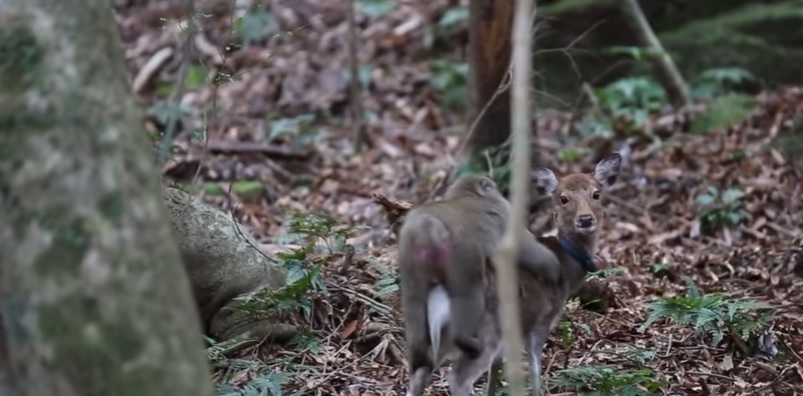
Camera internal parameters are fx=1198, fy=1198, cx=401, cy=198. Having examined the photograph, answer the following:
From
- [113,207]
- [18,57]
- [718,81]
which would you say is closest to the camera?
[113,207]

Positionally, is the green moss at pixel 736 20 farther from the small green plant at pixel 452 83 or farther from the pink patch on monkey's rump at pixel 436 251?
the pink patch on monkey's rump at pixel 436 251

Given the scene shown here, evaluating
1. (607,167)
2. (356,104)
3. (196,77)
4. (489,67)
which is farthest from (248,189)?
(607,167)

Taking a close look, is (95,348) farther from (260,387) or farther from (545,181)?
(545,181)

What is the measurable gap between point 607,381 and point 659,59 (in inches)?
302

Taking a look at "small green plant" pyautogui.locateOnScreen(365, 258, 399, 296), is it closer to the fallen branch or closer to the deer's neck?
the deer's neck

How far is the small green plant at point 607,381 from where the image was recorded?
5887mm

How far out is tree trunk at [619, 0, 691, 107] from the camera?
1282cm

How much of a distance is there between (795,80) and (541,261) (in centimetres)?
880

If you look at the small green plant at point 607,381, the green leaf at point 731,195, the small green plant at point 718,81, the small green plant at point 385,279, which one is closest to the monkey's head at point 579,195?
the small green plant at point 607,381

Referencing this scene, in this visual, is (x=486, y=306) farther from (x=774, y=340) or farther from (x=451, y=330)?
(x=774, y=340)

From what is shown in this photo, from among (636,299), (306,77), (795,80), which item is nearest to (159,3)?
(306,77)

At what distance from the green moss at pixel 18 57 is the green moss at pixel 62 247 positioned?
1.53 ft

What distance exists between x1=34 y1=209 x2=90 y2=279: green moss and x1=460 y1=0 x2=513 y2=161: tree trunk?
633cm

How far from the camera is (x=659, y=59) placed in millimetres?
12930
